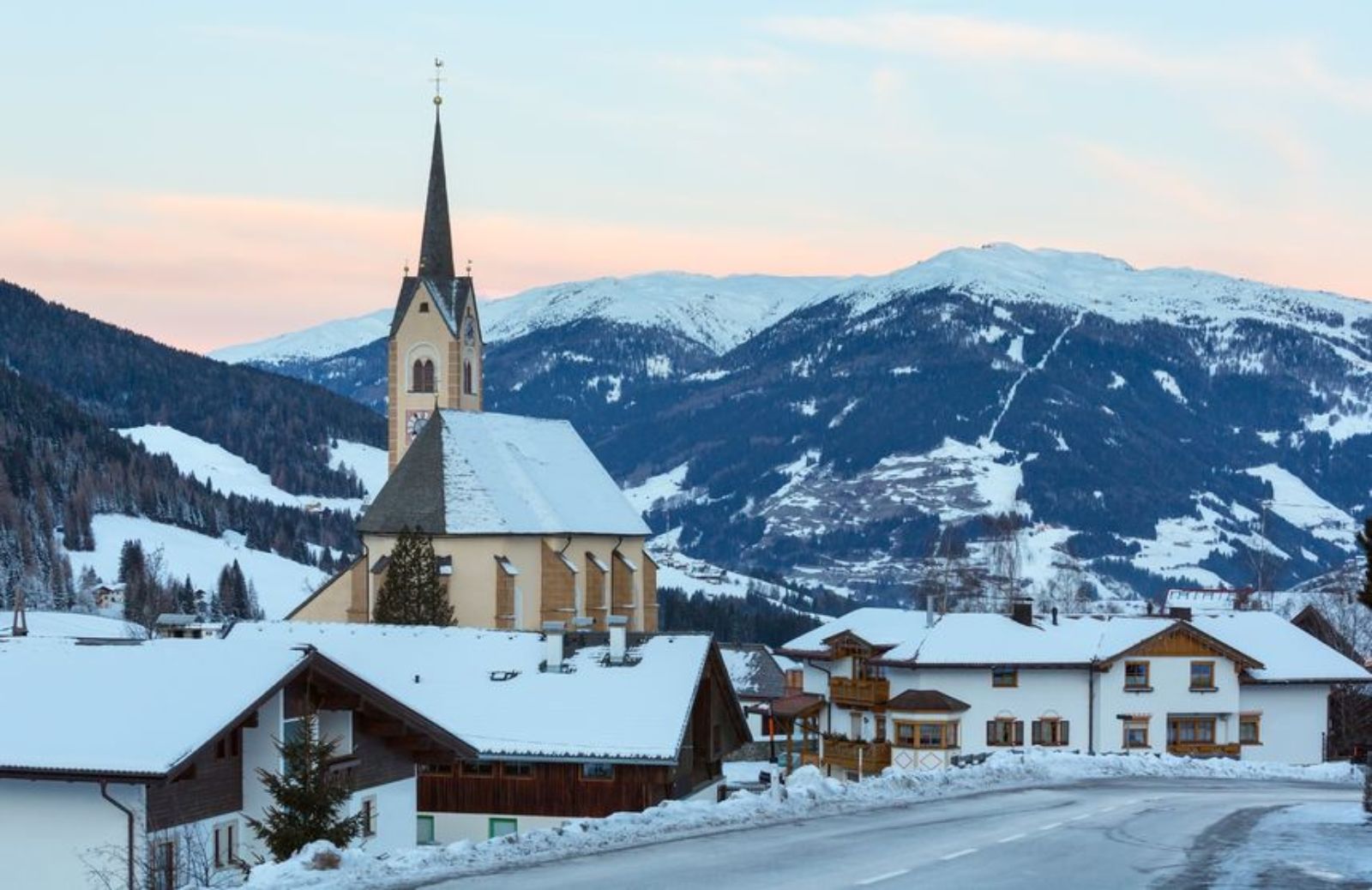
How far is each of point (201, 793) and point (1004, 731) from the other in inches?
2080

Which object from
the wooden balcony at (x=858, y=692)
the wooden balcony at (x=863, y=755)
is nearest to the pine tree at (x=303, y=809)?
the wooden balcony at (x=863, y=755)

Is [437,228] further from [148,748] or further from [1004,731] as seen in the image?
[148,748]

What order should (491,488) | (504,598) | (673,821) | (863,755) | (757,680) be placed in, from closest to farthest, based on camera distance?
(673,821)
(863,755)
(504,598)
(491,488)
(757,680)

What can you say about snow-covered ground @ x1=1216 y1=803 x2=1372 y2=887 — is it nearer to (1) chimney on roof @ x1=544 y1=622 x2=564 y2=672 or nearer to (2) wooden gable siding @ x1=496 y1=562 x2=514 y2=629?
(1) chimney on roof @ x1=544 y1=622 x2=564 y2=672

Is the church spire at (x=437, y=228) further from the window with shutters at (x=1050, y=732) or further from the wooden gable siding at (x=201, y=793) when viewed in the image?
the wooden gable siding at (x=201, y=793)

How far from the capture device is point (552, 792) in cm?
5256

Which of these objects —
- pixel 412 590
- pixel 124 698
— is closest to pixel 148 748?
pixel 124 698

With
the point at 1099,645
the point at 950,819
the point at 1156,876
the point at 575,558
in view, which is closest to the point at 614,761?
the point at 950,819

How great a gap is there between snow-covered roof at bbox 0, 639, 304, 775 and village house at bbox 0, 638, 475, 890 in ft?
0.09

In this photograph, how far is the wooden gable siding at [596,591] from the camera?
93.4m

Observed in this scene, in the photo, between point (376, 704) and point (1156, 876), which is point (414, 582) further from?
point (1156, 876)

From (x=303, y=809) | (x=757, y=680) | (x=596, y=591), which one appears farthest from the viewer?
(x=757, y=680)

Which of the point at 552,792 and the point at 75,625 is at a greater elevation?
the point at 75,625

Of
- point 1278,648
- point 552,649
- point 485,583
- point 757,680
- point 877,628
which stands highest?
point 485,583
